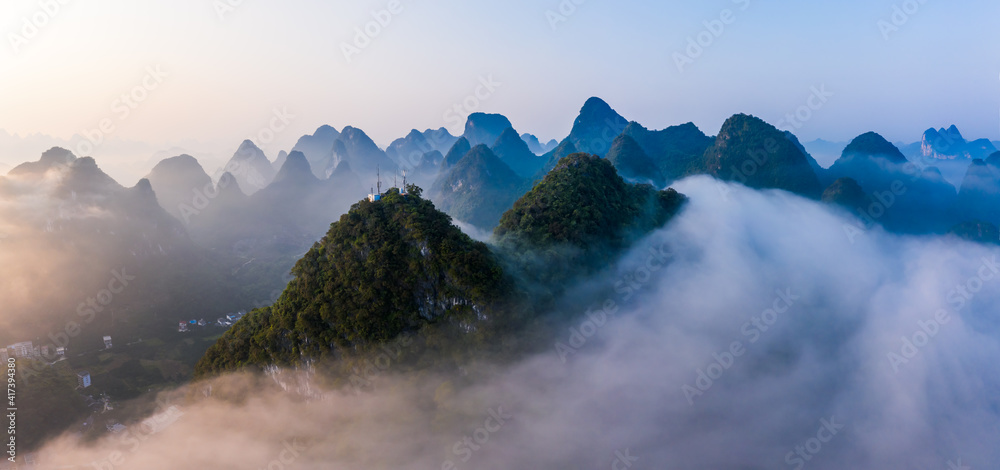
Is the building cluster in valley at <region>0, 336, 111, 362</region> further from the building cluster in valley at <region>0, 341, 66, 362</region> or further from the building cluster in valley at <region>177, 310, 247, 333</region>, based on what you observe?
the building cluster in valley at <region>177, 310, 247, 333</region>

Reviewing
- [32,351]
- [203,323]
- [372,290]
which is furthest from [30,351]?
[372,290]

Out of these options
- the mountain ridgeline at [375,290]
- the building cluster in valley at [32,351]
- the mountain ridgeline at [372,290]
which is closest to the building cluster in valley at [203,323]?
the building cluster in valley at [32,351]

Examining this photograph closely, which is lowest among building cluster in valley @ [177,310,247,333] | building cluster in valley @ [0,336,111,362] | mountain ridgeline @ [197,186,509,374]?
mountain ridgeline @ [197,186,509,374]

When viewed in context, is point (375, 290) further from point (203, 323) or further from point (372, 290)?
point (203, 323)

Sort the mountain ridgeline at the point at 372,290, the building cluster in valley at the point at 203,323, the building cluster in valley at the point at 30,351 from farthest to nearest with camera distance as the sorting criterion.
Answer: the building cluster in valley at the point at 203,323 → the building cluster in valley at the point at 30,351 → the mountain ridgeline at the point at 372,290

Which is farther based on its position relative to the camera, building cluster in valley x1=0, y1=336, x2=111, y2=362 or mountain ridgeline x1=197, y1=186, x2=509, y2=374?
building cluster in valley x1=0, y1=336, x2=111, y2=362

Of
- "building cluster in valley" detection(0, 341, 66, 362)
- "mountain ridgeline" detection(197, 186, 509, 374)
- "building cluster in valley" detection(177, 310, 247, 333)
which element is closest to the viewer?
"mountain ridgeline" detection(197, 186, 509, 374)

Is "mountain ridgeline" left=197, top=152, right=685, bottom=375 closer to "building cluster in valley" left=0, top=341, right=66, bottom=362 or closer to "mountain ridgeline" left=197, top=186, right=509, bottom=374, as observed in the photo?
"mountain ridgeline" left=197, top=186, right=509, bottom=374

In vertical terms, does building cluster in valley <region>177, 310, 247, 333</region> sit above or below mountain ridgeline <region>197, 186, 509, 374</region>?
above

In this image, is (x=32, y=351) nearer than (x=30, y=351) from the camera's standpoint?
No

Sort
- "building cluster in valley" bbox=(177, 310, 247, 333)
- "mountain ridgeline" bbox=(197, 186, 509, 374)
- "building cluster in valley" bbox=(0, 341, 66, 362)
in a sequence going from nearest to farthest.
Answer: "mountain ridgeline" bbox=(197, 186, 509, 374) < "building cluster in valley" bbox=(0, 341, 66, 362) < "building cluster in valley" bbox=(177, 310, 247, 333)

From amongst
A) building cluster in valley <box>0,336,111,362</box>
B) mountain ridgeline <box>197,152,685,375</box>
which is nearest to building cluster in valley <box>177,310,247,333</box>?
building cluster in valley <box>0,336,111,362</box>

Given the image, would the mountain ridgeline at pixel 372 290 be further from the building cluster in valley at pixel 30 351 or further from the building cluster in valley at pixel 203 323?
the building cluster in valley at pixel 203 323
